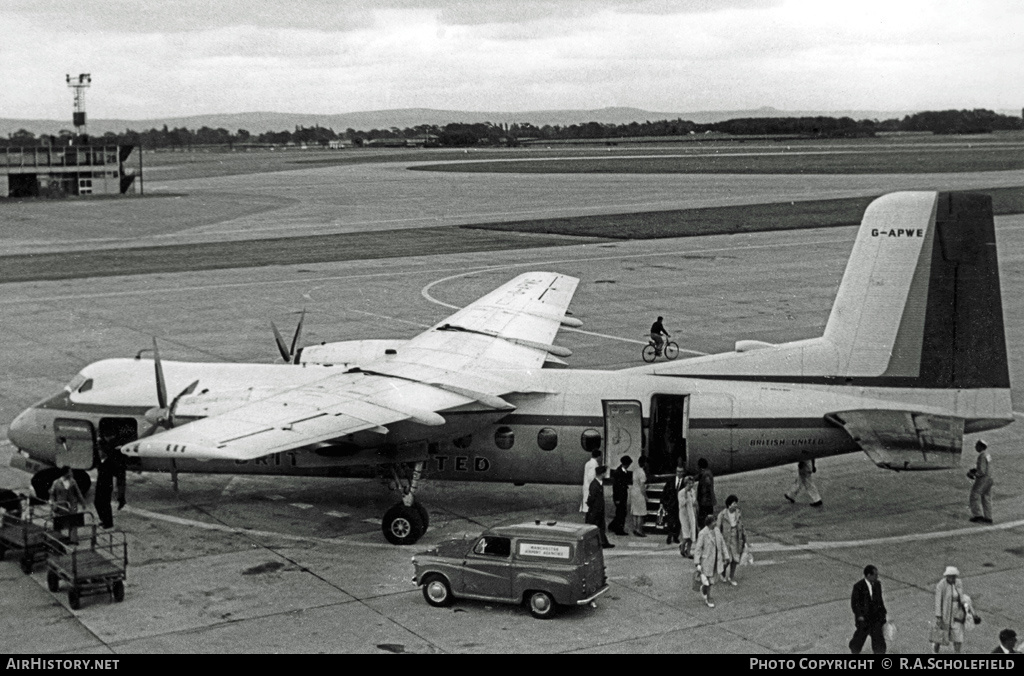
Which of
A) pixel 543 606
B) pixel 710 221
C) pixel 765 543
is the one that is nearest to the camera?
pixel 543 606

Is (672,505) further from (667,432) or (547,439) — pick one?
(547,439)

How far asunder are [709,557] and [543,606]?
9.87 feet

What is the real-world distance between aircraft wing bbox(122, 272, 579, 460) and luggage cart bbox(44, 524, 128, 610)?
2.18 m

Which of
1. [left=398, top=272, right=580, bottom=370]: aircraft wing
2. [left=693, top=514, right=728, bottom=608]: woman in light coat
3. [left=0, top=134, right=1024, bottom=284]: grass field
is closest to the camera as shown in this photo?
[left=693, top=514, right=728, bottom=608]: woman in light coat

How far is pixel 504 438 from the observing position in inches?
997

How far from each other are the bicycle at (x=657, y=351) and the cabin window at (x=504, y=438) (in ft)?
56.5

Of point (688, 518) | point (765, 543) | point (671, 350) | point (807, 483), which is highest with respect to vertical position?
point (671, 350)

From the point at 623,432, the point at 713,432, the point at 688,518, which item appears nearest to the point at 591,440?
the point at 623,432

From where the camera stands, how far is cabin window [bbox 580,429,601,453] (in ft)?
81.9

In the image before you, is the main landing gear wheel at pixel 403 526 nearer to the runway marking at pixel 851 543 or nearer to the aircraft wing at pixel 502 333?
the runway marking at pixel 851 543

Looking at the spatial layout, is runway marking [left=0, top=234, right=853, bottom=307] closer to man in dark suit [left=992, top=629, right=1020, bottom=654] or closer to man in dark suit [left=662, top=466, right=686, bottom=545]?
man in dark suit [left=662, top=466, right=686, bottom=545]

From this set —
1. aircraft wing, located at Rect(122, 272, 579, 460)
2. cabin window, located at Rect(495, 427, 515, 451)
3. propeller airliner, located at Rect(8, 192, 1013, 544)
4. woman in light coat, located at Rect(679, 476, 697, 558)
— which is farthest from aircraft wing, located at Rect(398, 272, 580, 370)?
woman in light coat, located at Rect(679, 476, 697, 558)

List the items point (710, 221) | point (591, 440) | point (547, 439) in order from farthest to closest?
point (710, 221) → point (547, 439) → point (591, 440)
